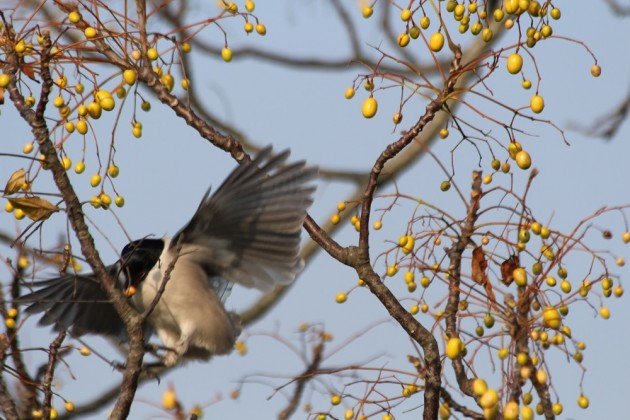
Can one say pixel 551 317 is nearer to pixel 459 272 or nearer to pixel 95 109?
pixel 459 272

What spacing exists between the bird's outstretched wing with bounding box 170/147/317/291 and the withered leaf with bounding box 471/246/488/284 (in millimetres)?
813

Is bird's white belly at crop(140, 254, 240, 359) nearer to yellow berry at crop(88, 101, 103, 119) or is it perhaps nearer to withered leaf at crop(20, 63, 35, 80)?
yellow berry at crop(88, 101, 103, 119)

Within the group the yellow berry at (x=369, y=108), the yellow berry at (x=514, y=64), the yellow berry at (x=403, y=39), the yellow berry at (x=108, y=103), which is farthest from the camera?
the yellow berry at (x=108, y=103)

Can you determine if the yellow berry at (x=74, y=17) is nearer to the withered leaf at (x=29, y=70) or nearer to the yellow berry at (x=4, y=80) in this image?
the withered leaf at (x=29, y=70)

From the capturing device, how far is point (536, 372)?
2893mm

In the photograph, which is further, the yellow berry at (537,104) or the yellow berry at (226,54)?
the yellow berry at (226,54)

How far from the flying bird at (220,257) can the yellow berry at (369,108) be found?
0.85 metres

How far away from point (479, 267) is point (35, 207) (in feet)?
4.47

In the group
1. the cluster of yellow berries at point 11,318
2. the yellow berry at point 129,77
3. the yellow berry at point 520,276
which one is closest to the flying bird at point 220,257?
the cluster of yellow berries at point 11,318

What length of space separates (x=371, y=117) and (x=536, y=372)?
35.1 inches

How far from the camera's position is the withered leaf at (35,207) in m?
2.86

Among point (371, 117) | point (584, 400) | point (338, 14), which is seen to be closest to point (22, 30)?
point (371, 117)

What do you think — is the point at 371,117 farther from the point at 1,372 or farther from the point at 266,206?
the point at 1,372

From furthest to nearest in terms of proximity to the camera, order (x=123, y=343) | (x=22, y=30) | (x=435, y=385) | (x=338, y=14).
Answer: (x=338, y=14) → (x=123, y=343) → (x=22, y=30) → (x=435, y=385)
